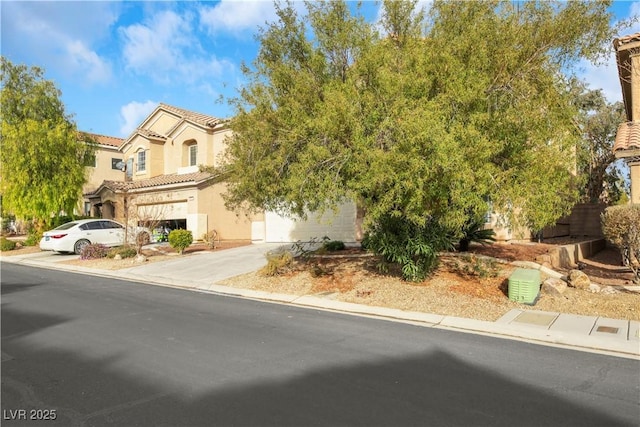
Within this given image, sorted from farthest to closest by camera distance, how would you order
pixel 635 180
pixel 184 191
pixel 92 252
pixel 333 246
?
pixel 184 191 < pixel 92 252 < pixel 333 246 < pixel 635 180

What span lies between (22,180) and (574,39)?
23611 millimetres

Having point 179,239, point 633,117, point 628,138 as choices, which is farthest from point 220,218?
point 633,117

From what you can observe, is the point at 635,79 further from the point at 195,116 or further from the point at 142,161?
the point at 142,161

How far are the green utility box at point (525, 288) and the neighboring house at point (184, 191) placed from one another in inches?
413

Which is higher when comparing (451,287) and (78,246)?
(78,246)

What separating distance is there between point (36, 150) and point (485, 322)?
73.9 feet

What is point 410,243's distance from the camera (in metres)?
10.0

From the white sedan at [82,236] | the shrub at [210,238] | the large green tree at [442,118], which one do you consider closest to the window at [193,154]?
the shrub at [210,238]

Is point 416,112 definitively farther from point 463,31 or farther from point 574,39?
point 574,39

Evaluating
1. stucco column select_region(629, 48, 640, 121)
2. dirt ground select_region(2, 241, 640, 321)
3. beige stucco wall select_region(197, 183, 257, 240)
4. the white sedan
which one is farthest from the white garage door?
stucco column select_region(629, 48, 640, 121)

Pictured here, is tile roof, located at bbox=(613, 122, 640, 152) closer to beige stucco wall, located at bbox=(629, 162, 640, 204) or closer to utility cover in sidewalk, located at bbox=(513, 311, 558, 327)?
beige stucco wall, located at bbox=(629, 162, 640, 204)

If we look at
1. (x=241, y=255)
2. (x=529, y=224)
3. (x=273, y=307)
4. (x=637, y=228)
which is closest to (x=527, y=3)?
(x=529, y=224)

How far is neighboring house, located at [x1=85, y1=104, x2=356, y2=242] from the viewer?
821 inches

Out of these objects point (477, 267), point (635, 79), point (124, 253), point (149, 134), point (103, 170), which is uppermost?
point (149, 134)
